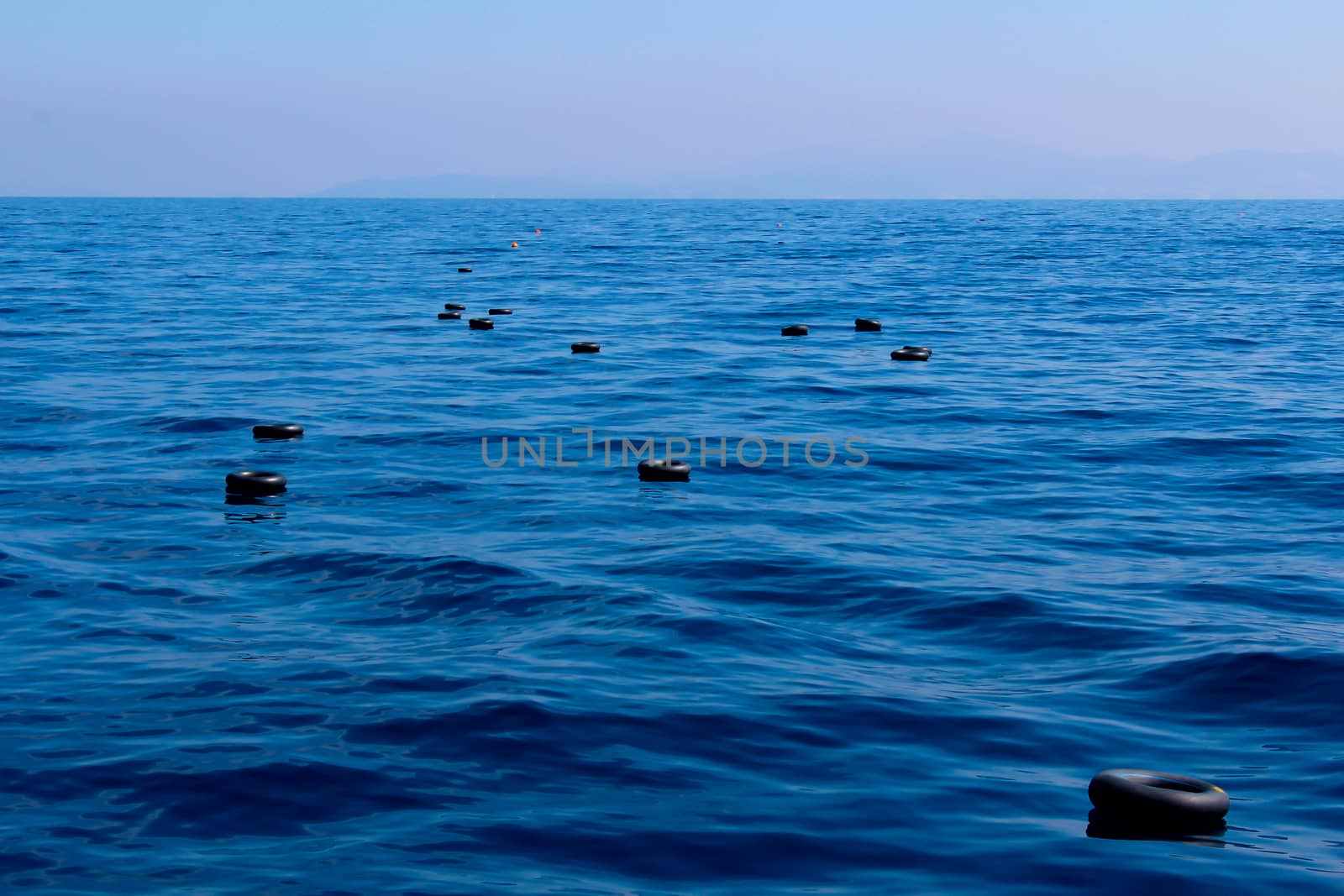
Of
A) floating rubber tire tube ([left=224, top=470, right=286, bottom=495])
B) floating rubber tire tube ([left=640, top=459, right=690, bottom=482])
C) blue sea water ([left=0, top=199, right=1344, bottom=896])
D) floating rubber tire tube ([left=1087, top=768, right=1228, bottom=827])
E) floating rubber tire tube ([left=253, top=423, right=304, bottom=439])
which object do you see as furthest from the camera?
floating rubber tire tube ([left=253, top=423, right=304, bottom=439])

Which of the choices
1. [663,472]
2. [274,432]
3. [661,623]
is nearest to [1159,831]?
[661,623]

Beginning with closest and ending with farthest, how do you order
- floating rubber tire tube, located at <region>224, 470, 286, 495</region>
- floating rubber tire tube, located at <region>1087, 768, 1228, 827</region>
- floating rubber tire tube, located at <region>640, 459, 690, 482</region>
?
floating rubber tire tube, located at <region>1087, 768, 1228, 827</region> < floating rubber tire tube, located at <region>224, 470, 286, 495</region> < floating rubber tire tube, located at <region>640, 459, 690, 482</region>

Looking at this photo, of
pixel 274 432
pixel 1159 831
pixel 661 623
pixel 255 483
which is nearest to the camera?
pixel 1159 831

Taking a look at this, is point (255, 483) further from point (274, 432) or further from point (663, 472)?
point (663, 472)

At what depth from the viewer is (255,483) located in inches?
614

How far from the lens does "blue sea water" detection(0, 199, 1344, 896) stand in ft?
24.0

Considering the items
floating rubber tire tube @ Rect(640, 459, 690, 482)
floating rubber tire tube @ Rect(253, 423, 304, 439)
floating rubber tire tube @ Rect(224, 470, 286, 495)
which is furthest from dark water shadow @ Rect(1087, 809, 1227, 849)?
floating rubber tire tube @ Rect(253, 423, 304, 439)

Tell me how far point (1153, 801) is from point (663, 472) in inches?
385

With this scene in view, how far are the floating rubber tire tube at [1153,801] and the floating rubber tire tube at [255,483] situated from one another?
10578mm

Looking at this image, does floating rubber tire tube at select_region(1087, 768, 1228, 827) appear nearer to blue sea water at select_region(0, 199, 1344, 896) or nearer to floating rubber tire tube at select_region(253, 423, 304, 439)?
blue sea water at select_region(0, 199, 1344, 896)

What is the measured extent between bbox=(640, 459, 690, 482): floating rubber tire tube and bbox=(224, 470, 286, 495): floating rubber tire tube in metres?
4.22

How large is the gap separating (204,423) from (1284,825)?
16.6 metres

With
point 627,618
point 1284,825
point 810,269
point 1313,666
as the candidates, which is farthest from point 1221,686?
point 810,269

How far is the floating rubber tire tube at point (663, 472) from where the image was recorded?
1675 cm
